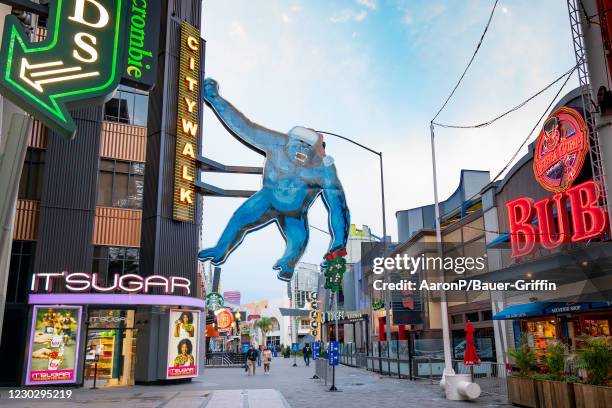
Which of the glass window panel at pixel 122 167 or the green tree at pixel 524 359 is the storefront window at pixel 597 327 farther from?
the glass window panel at pixel 122 167

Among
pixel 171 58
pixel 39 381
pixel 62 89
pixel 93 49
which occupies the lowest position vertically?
pixel 39 381

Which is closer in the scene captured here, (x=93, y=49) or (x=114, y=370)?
(x=93, y=49)

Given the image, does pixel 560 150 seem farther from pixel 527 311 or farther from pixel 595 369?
pixel 595 369

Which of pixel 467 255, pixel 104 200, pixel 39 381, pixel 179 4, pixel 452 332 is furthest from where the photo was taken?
pixel 452 332

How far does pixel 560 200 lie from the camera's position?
21.8 metres

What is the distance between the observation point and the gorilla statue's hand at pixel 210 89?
27312 millimetres

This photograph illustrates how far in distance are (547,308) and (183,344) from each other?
16.2 metres

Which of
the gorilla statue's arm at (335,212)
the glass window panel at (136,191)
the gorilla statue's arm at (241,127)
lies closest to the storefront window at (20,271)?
the glass window panel at (136,191)

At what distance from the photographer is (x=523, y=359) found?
15.8 meters

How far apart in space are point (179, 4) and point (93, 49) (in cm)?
2513

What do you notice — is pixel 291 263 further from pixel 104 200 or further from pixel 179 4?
pixel 179 4

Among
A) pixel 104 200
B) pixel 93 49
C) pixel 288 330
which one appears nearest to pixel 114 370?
pixel 104 200

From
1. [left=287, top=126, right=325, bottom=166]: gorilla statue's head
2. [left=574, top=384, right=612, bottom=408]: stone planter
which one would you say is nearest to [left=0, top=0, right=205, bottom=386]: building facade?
[left=287, top=126, right=325, bottom=166]: gorilla statue's head

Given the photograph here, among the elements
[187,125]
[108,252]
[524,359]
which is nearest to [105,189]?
[108,252]
